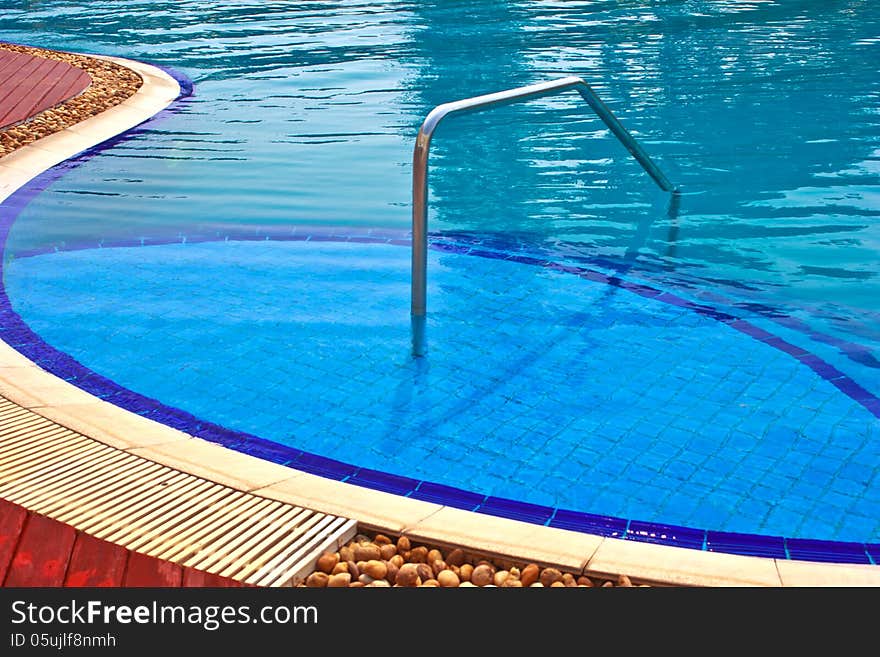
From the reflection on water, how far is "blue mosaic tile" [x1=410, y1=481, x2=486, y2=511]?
7.37 ft

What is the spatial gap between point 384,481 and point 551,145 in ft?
19.7

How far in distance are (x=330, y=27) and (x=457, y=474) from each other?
13040 mm

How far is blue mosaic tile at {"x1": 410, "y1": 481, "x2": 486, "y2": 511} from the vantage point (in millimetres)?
4020

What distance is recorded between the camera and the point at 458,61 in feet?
43.9

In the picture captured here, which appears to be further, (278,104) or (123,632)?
(278,104)

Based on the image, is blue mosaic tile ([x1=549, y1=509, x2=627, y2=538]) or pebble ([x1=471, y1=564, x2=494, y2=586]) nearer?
pebble ([x1=471, y1=564, x2=494, y2=586])

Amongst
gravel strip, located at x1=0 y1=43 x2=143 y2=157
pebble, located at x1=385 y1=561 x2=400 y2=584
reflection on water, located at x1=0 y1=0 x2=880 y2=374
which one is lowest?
reflection on water, located at x1=0 y1=0 x2=880 y2=374

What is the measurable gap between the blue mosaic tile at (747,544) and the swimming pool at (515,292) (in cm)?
3

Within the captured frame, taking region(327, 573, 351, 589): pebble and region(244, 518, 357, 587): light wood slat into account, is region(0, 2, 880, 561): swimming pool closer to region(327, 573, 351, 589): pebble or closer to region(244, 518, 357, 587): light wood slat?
region(244, 518, 357, 587): light wood slat

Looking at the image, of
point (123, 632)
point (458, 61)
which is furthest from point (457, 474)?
point (458, 61)

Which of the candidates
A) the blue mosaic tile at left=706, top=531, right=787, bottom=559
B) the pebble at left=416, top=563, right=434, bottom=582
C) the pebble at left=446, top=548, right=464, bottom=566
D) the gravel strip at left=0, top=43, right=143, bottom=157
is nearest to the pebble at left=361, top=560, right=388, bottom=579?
the pebble at left=416, top=563, right=434, bottom=582

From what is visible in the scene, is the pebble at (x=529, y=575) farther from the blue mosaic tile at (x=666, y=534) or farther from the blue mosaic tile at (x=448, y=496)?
the blue mosaic tile at (x=448, y=496)

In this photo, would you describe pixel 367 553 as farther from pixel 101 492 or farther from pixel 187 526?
pixel 101 492

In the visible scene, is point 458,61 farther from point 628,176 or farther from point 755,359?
point 755,359
